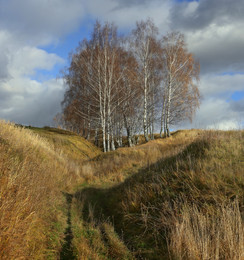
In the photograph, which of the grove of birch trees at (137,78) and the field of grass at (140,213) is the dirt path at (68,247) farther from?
the grove of birch trees at (137,78)

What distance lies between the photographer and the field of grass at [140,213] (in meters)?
3.35

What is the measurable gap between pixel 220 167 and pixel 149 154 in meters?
7.28

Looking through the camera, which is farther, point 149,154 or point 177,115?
point 177,115

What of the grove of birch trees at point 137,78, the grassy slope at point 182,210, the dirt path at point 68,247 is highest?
the grove of birch trees at point 137,78

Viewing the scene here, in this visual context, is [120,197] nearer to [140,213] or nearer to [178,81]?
[140,213]

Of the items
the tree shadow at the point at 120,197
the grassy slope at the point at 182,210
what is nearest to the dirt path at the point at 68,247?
the grassy slope at the point at 182,210

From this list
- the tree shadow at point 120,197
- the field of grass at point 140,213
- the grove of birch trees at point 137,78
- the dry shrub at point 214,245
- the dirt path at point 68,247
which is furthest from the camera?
the grove of birch trees at point 137,78

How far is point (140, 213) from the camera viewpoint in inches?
221

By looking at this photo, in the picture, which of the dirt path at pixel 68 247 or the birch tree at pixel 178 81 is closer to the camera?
the dirt path at pixel 68 247

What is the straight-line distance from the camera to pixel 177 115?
2220 centimetres

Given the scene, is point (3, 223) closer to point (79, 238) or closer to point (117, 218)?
point (79, 238)

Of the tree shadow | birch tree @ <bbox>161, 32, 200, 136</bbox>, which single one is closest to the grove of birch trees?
birch tree @ <bbox>161, 32, 200, 136</bbox>

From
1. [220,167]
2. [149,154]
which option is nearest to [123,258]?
[220,167]

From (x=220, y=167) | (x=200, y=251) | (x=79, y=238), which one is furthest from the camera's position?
(x=220, y=167)
